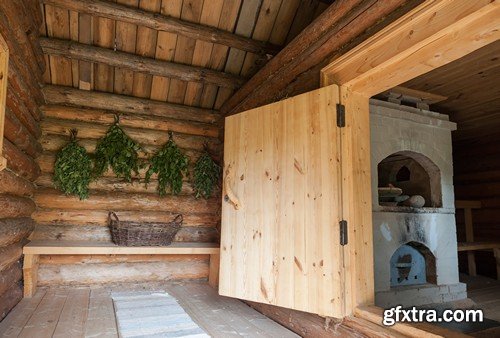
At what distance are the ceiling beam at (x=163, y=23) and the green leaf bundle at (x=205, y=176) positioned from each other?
1687mm

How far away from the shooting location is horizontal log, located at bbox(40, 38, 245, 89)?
13.3 feet

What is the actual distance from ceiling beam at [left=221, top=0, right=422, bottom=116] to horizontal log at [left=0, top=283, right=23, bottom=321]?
130 inches

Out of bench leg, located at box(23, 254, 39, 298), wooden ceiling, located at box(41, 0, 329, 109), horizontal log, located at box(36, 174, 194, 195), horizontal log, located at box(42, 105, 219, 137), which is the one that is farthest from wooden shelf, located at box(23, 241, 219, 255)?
wooden ceiling, located at box(41, 0, 329, 109)

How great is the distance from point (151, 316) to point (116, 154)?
221cm

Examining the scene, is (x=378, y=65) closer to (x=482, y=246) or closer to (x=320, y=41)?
(x=320, y=41)

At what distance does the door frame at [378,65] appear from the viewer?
1.91 m

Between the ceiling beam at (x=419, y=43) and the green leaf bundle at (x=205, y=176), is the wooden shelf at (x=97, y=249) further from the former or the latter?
the ceiling beam at (x=419, y=43)

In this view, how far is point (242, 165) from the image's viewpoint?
3.50 m

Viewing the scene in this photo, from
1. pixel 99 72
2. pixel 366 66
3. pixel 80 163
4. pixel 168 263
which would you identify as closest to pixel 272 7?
pixel 366 66

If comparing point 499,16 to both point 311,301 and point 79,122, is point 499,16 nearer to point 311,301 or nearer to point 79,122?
point 311,301

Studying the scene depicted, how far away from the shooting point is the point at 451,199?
4.25 meters

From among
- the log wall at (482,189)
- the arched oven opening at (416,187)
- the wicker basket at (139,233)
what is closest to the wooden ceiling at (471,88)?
the log wall at (482,189)

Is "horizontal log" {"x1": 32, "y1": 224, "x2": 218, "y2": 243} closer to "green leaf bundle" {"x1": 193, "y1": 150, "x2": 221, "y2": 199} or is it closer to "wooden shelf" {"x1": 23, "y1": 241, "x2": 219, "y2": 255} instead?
"wooden shelf" {"x1": 23, "y1": 241, "x2": 219, "y2": 255}

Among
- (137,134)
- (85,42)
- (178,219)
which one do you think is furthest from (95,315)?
(85,42)
